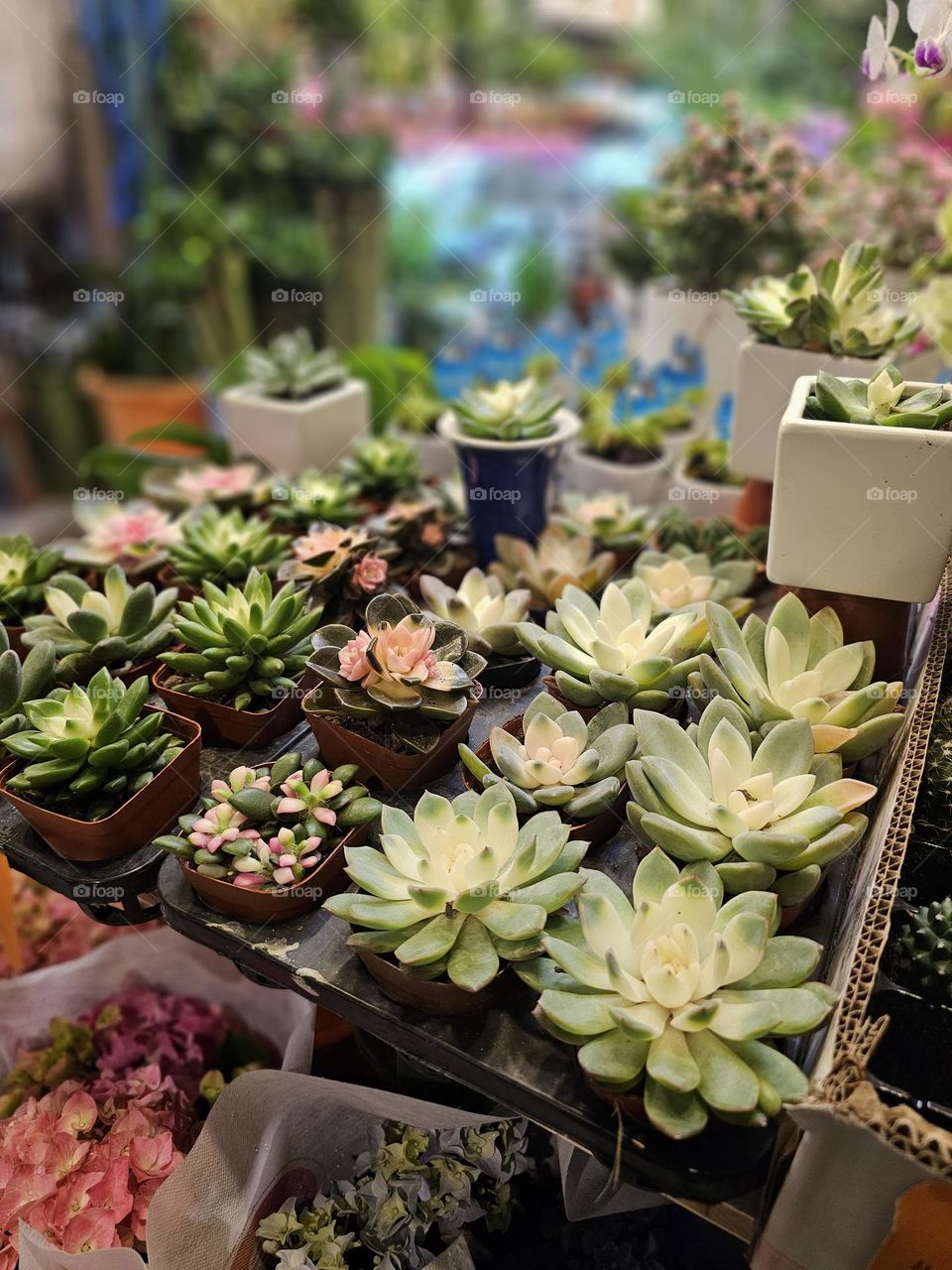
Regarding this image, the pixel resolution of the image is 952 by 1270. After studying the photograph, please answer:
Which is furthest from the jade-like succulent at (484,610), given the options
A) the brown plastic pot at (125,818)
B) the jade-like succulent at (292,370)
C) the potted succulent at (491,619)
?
the jade-like succulent at (292,370)

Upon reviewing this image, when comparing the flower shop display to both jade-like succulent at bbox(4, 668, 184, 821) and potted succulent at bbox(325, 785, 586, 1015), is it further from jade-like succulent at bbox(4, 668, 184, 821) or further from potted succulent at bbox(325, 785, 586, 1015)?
jade-like succulent at bbox(4, 668, 184, 821)

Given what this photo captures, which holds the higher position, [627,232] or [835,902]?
[627,232]

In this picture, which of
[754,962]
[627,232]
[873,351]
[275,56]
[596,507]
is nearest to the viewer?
[754,962]

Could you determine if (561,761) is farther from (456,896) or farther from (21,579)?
(21,579)

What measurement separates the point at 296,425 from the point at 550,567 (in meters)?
0.63

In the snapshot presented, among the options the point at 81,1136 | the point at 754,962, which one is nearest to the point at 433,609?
the point at 754,962

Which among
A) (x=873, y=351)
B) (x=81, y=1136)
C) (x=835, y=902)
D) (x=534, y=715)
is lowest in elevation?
(x=81, y=1136)

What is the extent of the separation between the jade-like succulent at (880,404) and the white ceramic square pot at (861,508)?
2 centimetres

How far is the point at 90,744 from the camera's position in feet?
3.29

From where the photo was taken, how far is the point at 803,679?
3.30 feet

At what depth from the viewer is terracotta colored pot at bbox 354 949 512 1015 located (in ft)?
2.60

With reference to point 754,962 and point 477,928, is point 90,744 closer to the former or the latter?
point 477,928

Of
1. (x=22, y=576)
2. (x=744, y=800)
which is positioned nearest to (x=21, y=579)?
(x=22, y=576)

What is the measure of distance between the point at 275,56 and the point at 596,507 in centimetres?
243
